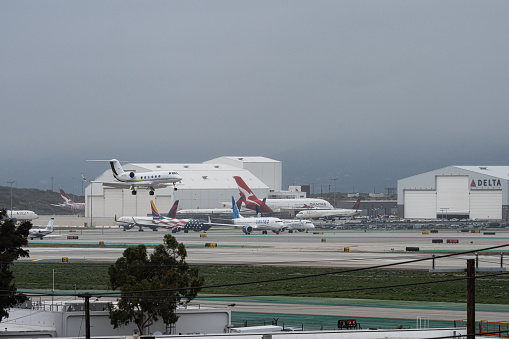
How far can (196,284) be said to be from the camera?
1854 inches

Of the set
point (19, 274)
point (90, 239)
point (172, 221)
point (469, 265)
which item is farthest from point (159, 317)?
point (172, 221)

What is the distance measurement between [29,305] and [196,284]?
36.9ft

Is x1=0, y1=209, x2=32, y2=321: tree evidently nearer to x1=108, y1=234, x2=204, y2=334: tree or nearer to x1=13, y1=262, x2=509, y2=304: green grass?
x1=108, y1=234, x2=204, y2=334: tree

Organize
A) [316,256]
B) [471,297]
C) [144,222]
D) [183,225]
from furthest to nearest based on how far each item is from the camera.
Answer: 1. [144,222]
2. [183,225]
3. [316,256]
4. [471,297]

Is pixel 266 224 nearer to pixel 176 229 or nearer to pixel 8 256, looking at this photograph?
pixel 176 229

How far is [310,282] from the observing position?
257 ft

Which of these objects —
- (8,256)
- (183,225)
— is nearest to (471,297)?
(8,256)

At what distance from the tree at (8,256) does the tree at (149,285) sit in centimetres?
547

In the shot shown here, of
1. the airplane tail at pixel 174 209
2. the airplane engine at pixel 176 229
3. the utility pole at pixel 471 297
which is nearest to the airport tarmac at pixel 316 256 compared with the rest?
the airplane engine at pixel 176 229

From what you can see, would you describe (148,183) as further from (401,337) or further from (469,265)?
(469,265)

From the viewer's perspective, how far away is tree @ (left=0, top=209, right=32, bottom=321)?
44.2 metres

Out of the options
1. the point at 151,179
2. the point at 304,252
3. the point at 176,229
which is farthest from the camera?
the point at 176,229

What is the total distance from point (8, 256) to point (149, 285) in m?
8.26

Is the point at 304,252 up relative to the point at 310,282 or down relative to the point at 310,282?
up
